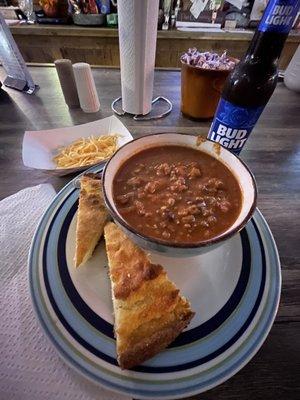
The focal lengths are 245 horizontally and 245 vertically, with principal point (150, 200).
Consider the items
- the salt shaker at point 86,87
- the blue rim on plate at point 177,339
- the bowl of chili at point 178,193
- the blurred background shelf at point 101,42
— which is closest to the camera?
the blue rim on plate at point 177,339

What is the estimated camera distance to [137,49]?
108 centimetres

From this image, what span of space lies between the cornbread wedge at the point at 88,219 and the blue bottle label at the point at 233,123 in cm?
47

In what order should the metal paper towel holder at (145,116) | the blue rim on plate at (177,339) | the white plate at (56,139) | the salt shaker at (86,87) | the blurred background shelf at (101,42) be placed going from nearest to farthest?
the blue rim on plate at (177,339) < the white plate at (56,139) < the salt shaker at (86,87) < the metal paper towel holder at (145,116) < the blurred background shelf at (101,42)

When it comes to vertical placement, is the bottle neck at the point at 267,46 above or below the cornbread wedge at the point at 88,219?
above

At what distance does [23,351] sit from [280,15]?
3.43ft

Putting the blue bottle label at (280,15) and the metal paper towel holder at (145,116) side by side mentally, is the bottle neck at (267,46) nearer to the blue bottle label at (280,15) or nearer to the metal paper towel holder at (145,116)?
the blue bottle label at (280,15)

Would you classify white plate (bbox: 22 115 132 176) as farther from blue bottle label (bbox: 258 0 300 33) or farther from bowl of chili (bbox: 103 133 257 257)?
blue bottle label (bbox: 258 0 300 33)

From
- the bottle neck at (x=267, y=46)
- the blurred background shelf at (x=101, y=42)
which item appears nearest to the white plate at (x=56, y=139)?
the bottle neck at (x=267, y=46)

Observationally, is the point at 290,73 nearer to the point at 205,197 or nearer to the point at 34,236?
the point at 205,197

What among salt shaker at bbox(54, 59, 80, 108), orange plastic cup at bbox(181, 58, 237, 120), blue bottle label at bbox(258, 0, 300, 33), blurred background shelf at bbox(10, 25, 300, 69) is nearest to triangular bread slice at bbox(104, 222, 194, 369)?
blue bottle label at bbox(258, 0, 300, 33)

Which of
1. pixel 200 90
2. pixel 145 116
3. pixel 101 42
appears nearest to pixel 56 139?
pixel 145 116

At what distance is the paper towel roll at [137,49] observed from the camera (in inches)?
38.9

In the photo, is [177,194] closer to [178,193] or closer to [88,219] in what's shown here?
[178,193]

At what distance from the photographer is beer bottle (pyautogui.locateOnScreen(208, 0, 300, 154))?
76cm
